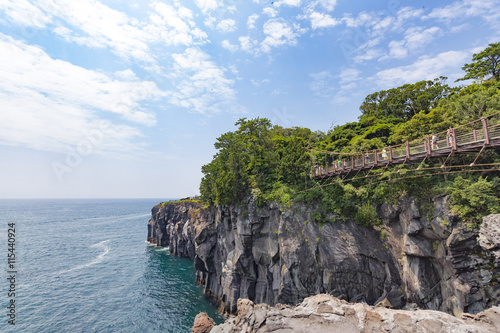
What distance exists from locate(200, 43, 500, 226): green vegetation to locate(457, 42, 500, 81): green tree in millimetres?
116

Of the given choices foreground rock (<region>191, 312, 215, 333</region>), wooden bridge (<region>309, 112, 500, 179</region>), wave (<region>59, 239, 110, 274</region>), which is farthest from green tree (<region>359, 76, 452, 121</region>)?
wave (<region>59, 239, 110, 274</region>)

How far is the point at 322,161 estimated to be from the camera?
104 ft

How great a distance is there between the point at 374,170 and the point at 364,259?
876cm

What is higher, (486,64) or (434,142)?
(486,64)

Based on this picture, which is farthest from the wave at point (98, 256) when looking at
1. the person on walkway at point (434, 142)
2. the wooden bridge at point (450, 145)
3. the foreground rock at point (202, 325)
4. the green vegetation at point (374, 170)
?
the person on walkway at point (434, 142)

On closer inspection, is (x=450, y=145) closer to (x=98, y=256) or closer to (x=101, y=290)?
(x=101, y=290)

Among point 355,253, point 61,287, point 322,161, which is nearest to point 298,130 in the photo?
point 322,161

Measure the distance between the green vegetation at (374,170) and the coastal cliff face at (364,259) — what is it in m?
1.10

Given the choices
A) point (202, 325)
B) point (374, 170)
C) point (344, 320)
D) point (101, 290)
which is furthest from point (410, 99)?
point (101, 290)

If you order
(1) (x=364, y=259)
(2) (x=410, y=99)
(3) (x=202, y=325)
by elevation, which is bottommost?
(3) (x=202, y=325)

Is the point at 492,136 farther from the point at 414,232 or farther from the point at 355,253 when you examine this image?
the point at 355,253

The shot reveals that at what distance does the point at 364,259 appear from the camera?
21391 millimetres

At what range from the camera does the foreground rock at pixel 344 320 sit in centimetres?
1193

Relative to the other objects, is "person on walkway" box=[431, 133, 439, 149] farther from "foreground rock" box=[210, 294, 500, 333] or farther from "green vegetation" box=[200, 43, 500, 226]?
"foreground rock" box=[210, 294, 500, 333]
